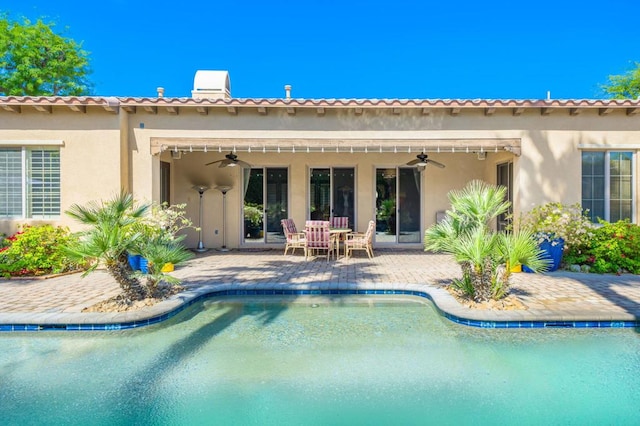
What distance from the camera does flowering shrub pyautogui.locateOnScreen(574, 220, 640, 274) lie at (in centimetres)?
863

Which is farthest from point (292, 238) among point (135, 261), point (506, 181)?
point (506, 181)

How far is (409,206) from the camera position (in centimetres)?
1352

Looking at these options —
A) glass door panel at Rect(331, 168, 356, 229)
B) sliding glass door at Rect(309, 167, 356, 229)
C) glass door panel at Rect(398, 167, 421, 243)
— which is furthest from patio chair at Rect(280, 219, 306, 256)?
glass door panel at Rect(398, 167, 421, 243)

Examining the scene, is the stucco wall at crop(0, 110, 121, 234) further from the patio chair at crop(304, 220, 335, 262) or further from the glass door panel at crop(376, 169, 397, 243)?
the glass door panel at crop(376, 169, 397, 243)

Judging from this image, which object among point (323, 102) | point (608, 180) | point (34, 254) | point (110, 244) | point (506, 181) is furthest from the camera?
point (506, 181)

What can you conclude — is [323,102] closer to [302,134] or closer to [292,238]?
[302,134]

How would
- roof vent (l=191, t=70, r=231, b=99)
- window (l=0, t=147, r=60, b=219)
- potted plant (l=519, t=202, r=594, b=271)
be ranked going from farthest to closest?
roof vent (l=191, t=70, r=231, b=99), window (l=0, t=147, r=60, b=219), potted plant (l=519, t=202, r=594, b=271)

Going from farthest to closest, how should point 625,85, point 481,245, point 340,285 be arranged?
point 625,85
point 340,285
point 481,245

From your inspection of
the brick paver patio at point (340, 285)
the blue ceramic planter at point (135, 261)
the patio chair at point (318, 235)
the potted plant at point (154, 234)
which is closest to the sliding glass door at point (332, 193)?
the brick paver patio at point (340, 285)

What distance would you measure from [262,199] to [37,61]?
19542 mm

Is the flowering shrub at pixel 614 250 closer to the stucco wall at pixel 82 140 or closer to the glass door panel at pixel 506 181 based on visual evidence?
the glass door panel at pixel 506 181

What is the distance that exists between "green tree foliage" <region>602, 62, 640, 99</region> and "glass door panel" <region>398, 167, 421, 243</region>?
67.3ft

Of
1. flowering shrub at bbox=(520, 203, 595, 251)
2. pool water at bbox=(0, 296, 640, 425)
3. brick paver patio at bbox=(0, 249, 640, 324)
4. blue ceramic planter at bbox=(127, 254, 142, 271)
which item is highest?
flowering shrub at bbox=(520, 203, 595, 251)

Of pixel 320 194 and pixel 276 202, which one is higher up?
pixel 320 194
